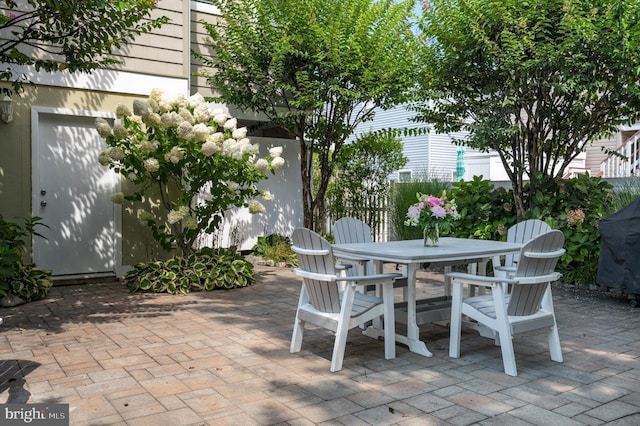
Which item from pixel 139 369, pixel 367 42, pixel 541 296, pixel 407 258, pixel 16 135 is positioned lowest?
pixel 139 369

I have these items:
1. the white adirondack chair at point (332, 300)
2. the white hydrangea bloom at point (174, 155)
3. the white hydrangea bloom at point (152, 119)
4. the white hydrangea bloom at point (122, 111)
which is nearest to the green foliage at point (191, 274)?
the white hydrangea bloom at point (174, 155)

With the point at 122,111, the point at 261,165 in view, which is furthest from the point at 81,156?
the point at 261,165

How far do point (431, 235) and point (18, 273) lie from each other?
486cm

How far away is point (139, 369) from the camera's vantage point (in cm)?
421

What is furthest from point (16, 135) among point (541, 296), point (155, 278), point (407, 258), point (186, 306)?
point (541, 296)

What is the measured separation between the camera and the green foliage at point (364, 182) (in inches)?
456

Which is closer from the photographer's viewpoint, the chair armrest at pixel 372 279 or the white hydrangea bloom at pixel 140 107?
the chair armrest at pixel 372 279

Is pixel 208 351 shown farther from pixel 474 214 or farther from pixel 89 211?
pixel 474 214

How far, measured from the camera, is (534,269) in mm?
4199

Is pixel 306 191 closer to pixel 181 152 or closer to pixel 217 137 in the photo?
pixel 217 137

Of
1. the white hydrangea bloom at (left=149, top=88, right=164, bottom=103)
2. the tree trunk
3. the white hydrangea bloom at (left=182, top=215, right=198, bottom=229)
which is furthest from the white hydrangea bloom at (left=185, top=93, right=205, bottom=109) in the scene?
the tree trunk

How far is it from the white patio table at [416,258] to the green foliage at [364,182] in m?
6.15

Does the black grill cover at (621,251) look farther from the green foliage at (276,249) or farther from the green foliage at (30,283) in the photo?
the green foliage at (30,283)

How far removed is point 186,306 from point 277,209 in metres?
4.16
